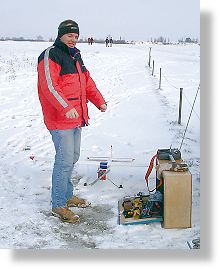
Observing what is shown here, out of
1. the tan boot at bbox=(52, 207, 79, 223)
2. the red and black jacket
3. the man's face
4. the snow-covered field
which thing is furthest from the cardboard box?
the man's face

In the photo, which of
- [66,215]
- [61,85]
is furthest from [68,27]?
[66,215]

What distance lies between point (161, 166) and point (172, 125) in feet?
9.61

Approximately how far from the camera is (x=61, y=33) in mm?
3055

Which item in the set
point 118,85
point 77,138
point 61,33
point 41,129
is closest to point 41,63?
point 61,33

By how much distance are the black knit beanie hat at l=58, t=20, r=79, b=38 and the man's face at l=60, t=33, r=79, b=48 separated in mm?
22

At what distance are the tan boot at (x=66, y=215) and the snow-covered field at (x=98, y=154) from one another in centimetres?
5

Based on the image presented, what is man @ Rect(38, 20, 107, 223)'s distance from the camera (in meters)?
2.96

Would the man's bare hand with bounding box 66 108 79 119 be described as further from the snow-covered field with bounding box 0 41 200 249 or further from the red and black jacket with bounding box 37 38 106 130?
the snow-covered field with bounding box 0 41 200 249

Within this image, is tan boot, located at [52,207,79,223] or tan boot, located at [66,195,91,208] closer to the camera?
tan boot, located at [52,207,79,223]

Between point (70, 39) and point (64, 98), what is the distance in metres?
0.42

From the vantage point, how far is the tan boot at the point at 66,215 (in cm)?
318

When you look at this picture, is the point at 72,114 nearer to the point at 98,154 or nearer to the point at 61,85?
the point at 61,85

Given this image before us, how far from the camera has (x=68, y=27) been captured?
3.02 meters

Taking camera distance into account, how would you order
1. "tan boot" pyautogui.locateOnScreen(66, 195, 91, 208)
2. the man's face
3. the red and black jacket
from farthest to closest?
"tan boot" pyautogui.locateOnScreen(66, 195, 91, 208) → the man's face → the red and black jacket
